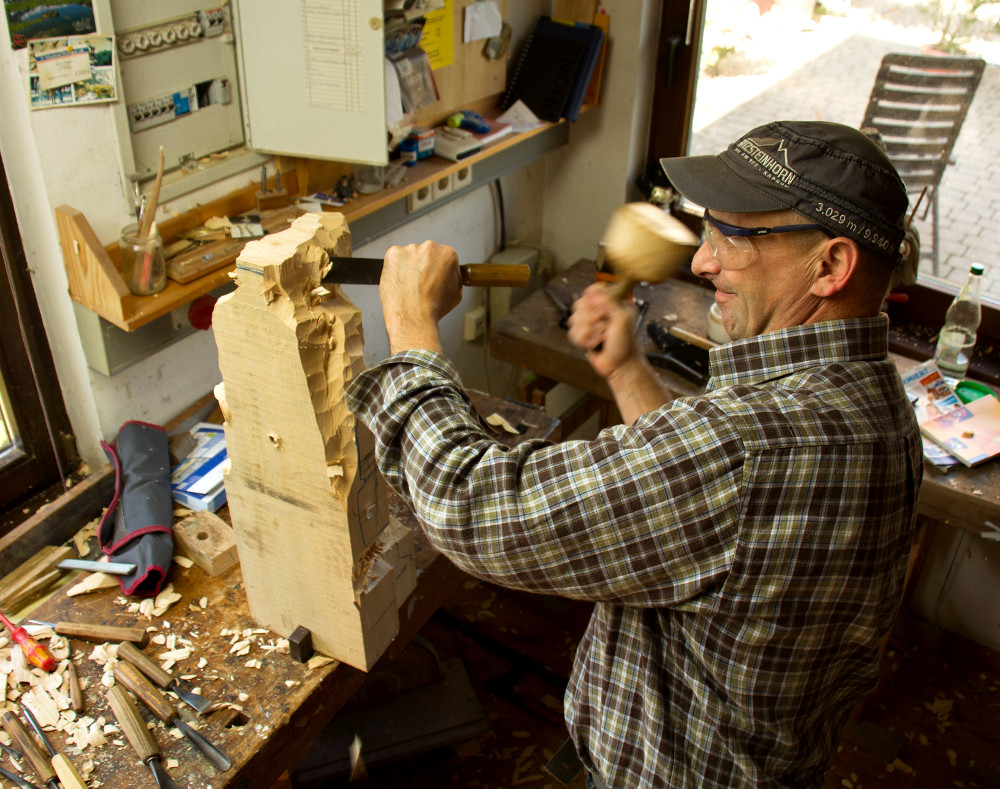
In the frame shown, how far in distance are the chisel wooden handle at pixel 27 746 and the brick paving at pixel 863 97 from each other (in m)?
2.78

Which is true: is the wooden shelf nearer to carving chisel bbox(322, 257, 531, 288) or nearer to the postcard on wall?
the postcard on wall

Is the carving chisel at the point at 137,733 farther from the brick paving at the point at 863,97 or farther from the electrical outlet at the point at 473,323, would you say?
the brick paving at the point at 863,97

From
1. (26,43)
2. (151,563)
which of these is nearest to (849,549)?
(151,563)

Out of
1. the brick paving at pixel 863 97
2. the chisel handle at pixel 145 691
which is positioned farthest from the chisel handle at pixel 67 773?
the brick paving at pixel 863 97

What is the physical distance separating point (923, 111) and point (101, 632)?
2753 millimetres

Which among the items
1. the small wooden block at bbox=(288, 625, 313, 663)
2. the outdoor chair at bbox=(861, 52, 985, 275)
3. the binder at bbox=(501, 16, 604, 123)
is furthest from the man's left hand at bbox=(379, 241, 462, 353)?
the outdoor chair at bbox=(861, 52, 985, 275)

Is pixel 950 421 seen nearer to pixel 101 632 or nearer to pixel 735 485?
pixel 735 485

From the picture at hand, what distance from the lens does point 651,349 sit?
8.73ft

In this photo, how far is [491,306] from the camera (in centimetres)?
331

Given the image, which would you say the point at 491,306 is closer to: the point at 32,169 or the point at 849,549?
the point at 32,169

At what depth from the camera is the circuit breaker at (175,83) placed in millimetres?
1734

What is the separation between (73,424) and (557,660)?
1.68 meters

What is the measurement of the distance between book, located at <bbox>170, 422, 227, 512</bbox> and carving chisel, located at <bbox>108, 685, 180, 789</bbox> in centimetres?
50

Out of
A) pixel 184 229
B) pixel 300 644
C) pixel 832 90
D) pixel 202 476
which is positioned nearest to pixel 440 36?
pixel 184 229
